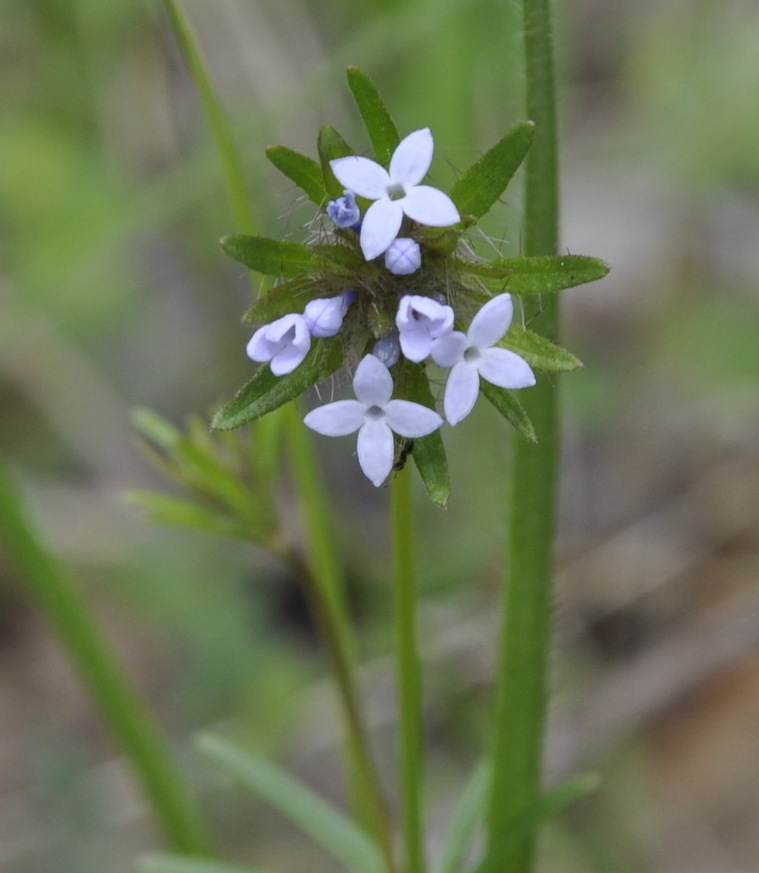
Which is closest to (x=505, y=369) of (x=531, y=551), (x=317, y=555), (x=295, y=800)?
(x=531, y=551)

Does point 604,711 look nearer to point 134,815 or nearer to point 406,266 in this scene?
point 134,815

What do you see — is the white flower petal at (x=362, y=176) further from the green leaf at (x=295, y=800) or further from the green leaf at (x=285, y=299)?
the green leaf at (x=295, y=800)

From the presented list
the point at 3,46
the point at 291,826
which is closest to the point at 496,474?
the point at 291,826

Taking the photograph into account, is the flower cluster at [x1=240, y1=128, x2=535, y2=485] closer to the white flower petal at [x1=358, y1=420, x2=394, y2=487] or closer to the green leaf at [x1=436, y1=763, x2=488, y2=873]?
the white flower petal at [x1=358, y1=420, x2=394, y2=487]

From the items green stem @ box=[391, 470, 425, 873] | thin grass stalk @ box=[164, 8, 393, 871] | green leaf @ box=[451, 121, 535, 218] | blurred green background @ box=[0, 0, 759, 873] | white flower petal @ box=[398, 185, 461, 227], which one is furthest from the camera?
blurred green background @ box=[0, 0, 759, 873]

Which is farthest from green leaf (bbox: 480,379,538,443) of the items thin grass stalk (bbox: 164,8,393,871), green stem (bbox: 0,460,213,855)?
green stem (bbox: 0,460,213,855)
